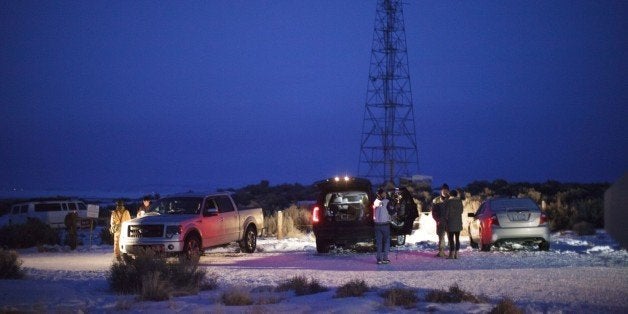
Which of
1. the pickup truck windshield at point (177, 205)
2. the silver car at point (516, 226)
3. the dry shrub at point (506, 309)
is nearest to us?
the dry shrub at point (506, 309)

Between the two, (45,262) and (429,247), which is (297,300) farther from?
(429,247)

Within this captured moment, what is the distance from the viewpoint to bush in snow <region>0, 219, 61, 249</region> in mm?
25939

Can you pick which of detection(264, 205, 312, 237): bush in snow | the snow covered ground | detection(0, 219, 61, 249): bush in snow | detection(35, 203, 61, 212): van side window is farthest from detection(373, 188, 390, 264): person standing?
detection(35, 203, 61, 212): van side window

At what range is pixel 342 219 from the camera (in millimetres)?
20500

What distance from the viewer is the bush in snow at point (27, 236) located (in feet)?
85.1

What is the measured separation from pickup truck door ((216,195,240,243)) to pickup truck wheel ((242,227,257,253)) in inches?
20.2

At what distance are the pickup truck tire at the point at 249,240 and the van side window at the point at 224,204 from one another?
3.47ft

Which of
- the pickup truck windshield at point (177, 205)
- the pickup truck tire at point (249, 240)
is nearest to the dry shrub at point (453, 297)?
the pickup truck windshield at point (177, 205)

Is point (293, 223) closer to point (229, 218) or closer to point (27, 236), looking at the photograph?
point (229, 218)

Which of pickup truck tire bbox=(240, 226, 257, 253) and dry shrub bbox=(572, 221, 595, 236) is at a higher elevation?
dry shrub bbox=(572, 221, 595, 236)

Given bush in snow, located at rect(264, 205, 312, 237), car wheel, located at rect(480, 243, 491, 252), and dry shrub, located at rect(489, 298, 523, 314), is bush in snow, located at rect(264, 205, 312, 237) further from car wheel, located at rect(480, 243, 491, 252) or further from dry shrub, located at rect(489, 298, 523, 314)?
dry shrub, located at rect(489, 298, 523, 314)

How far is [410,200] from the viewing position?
2073cm

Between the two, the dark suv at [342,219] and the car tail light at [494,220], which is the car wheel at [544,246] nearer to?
the car tail light at [494,220]

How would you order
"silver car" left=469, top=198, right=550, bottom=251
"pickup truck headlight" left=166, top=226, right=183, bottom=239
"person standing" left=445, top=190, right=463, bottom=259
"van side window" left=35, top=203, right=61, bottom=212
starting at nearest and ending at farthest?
"pickup truck headlight" left=166, top=226, right=183, bottom=239, "person standing" left=445, top=190, right=463, bottom=259, "silver car" left=469, top=198, right=550, bottom=251, "van side window" left=35, top=203, right=61, bottom=212
